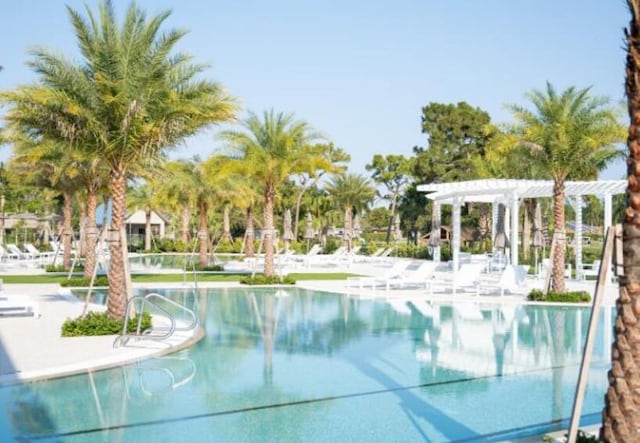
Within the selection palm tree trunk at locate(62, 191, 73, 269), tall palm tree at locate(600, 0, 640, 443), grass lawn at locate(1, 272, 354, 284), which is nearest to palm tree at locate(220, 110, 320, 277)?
grass lawn at locate(1, 272, 354, 284)

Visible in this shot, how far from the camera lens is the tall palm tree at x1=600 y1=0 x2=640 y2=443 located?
415cm

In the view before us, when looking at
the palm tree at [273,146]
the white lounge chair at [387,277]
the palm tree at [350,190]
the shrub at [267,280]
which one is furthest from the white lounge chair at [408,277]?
the palm tree at [350,190]

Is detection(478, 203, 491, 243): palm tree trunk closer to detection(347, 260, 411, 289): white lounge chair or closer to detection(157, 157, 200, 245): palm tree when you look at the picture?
detection(157, 157, 200, 245): palm tree

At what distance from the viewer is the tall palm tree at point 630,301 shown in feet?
13.6

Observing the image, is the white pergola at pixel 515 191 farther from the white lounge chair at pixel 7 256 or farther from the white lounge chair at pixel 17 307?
the white lounge chair at pixel 7 256

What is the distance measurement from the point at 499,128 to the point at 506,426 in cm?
1326

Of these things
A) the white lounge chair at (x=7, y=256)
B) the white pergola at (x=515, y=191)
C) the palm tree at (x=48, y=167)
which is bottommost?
the white lounge chair at (x=7, y=256)

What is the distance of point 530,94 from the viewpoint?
17781 millimetres

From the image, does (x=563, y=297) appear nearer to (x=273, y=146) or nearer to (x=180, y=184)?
(x=273, y=146)

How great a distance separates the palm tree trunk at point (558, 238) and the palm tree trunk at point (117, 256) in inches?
440

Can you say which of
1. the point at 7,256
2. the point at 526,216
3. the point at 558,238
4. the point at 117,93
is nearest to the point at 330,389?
the point at 117,93

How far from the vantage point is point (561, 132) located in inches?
672

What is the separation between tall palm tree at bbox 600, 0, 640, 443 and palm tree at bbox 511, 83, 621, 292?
13.5m

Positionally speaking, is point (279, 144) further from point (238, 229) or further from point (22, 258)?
point (238, 229)
